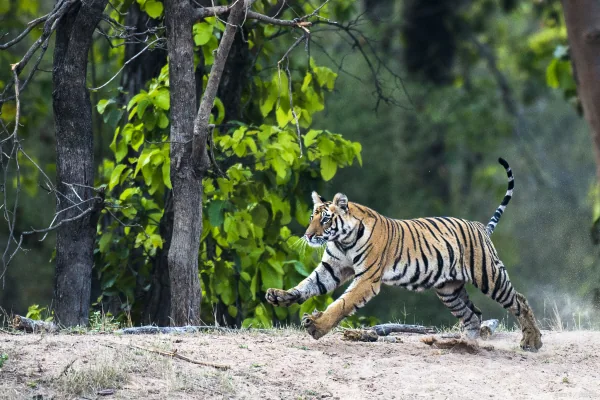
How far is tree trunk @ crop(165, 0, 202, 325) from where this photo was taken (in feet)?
25.7

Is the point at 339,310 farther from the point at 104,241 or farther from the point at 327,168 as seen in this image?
the point at 104,241

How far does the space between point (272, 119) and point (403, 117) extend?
1360 cm

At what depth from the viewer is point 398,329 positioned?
28.6 feet

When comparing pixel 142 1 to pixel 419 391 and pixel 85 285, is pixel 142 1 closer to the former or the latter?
pixel 85 285

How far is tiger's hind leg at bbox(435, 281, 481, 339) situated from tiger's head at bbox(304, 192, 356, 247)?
1.20 metres

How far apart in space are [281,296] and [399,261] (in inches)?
43.0

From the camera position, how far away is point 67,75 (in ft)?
25.7

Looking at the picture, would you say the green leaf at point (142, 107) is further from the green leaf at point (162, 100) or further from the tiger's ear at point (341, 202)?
the tiger's ear at point (341, 202)

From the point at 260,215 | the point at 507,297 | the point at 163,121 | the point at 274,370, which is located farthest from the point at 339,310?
the point at 163,121

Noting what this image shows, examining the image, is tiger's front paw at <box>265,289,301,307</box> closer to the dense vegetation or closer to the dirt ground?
the dirt ground

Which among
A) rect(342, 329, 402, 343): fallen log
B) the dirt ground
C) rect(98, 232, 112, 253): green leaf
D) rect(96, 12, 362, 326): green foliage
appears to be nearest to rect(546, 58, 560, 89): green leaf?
the dirt ground

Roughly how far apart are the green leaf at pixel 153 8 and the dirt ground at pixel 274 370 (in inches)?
128

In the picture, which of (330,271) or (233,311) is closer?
(330,271)

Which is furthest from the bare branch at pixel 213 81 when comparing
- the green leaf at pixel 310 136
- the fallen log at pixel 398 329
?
the fallen log at pixel 398 329
